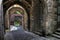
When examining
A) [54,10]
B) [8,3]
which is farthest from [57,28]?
[8,3]

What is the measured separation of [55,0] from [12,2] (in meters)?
9.90

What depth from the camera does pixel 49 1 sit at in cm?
879

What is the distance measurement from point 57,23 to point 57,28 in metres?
0.26

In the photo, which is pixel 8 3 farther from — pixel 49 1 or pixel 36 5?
pixel 49 1

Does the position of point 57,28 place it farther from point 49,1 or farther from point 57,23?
point 49,1

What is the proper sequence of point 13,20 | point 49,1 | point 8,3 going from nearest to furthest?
point 49,1 < point 8,3 < point 13,20

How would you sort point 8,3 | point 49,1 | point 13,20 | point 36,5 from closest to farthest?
point 49,1 → point 36,5 → point 8,3 → point 13,20

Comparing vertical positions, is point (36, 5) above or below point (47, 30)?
above

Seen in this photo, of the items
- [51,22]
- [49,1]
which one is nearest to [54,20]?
[51,22]

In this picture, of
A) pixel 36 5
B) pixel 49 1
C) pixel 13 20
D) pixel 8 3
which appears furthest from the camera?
pixel 13 20

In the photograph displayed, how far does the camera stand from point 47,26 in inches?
352

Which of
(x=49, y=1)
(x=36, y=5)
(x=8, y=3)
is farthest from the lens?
(x=8, y=3)

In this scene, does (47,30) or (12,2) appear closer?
(47,30)

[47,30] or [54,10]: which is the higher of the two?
[54,10]
